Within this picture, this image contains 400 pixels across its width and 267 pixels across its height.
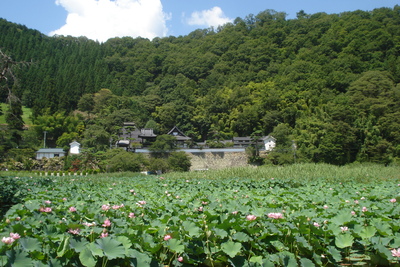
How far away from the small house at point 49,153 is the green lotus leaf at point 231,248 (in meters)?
30.4

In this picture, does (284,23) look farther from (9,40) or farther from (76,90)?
(9,40)

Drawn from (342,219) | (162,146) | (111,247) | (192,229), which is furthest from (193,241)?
(162,146)

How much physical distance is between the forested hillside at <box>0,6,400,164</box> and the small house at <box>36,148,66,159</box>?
146 cm

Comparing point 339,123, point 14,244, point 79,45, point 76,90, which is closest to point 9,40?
point 79,45

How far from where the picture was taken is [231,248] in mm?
2098

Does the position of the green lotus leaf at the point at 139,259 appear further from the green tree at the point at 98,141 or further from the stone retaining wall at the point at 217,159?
the stone retaining wall at the point at 217,159

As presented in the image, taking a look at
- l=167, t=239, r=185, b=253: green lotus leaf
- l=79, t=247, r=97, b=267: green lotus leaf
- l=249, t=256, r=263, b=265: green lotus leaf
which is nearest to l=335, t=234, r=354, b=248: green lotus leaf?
l=249, t=256, r=263, b=265: green lotus leaf

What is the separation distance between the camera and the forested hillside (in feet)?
86.3

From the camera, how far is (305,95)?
37156 millimetres

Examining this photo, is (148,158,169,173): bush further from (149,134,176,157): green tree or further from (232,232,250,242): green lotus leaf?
(232,232,250,242): green lotus leaf

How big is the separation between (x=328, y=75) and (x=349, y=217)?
133 ft

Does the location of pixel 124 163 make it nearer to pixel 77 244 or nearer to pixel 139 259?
pixel 77 244

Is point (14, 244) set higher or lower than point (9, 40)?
lower

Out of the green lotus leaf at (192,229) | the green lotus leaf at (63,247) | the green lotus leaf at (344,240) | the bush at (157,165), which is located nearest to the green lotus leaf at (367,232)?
the green lotus leaf at (344,240)
